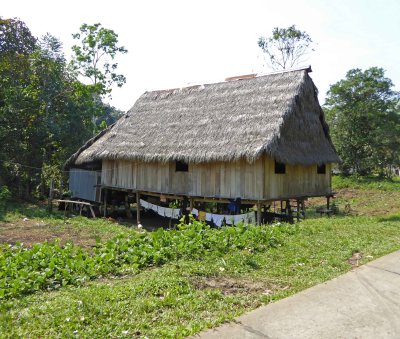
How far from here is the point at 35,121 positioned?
1977 centimetres

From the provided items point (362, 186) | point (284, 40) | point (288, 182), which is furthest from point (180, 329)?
point (284, 40)

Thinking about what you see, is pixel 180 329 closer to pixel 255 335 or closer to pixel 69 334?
pixel 255 335

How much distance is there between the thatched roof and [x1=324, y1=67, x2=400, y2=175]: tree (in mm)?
12050

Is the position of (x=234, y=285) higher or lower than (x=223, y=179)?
lower

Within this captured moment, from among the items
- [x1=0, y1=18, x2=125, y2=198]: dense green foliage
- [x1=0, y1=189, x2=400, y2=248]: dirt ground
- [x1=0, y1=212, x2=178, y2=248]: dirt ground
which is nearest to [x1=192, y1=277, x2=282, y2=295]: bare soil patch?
[x1=0, y1=189, x2=400, y2=248]: dirt ground

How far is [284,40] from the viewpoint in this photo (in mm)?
29047

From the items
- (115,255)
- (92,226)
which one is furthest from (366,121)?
(115,255)

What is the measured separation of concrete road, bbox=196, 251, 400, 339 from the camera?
3.53 metres

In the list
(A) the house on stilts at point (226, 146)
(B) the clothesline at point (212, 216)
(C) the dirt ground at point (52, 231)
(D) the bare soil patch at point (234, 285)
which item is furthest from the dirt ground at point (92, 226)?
(D) the bare soil patch at point (234, 285)

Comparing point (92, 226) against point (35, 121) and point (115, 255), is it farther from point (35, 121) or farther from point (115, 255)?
point (115, 255)

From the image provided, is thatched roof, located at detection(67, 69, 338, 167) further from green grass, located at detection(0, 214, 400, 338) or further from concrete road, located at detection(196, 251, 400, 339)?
concrete road, located at detection(196, 251, 400, 339)

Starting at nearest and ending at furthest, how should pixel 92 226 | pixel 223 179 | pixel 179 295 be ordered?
pixel 179 295 < pixel 223 179 < pixel 92 226

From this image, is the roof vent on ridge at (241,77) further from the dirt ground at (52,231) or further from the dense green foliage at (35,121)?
the dense green foliage at (35,121)

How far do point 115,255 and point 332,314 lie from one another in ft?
11.0
